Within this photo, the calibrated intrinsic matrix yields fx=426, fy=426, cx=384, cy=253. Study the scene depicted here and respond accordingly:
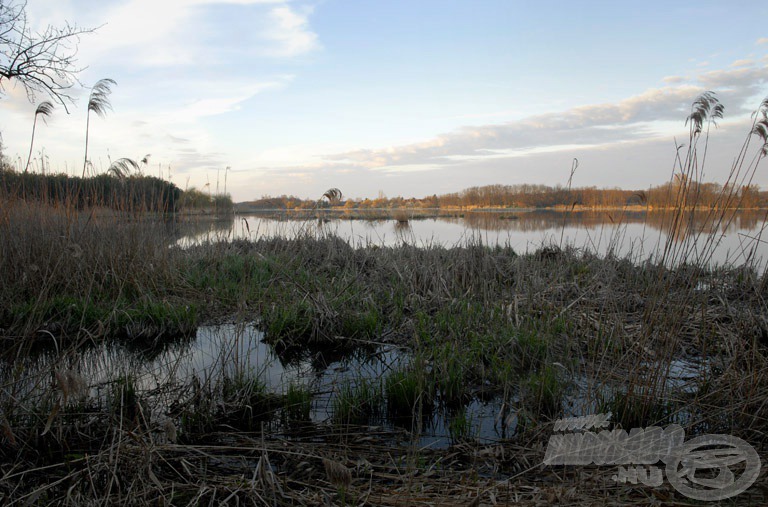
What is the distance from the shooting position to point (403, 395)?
3.12 m

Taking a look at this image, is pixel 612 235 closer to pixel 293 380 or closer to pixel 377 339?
pixel 377 339

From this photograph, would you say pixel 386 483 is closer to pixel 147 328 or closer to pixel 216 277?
pixel 147 328

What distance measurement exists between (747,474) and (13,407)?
153 inches

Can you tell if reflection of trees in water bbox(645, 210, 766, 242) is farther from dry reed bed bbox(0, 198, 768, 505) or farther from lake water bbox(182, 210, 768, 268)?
dry reed bed bbox(0, 198, 768, 505)

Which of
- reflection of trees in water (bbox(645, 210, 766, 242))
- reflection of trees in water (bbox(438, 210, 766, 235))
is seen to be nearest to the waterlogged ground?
reflection of trees in water (bbox(645, 210, 766, 242))

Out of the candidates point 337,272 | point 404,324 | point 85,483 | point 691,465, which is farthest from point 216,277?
point 691,465
